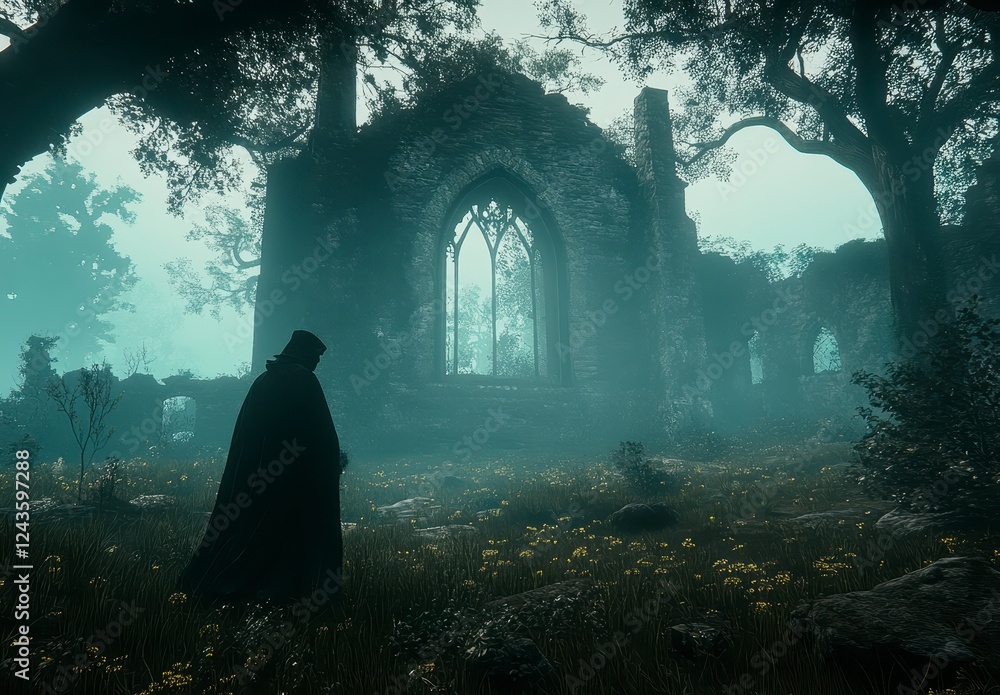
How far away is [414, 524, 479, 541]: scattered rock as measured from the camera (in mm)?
6125

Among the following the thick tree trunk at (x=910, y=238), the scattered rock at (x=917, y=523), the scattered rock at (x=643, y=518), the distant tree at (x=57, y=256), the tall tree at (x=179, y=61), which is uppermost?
the distant tree at (x=57, y=256)

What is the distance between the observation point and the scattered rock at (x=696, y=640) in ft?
9.12

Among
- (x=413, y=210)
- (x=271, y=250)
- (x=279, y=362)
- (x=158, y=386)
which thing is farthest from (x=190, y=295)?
(x=279, y=362)

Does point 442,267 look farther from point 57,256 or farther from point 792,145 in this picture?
point 57,256

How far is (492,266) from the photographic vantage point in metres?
14.7

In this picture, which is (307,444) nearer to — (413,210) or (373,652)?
(373,652)

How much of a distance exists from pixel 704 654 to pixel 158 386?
723 inches

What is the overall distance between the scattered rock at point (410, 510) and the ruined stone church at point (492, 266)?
4.48 m

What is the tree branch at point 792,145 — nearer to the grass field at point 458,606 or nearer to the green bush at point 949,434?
the green bush at point 949,434

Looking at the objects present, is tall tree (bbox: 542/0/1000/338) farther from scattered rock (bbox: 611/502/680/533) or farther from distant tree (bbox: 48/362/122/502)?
distant tree (bbox: 48/362/122/502)

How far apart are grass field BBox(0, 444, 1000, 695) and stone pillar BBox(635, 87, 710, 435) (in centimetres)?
737

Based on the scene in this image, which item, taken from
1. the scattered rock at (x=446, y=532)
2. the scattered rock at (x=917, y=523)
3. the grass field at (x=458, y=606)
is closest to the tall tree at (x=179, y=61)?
the grass field at (x=458, y=606)

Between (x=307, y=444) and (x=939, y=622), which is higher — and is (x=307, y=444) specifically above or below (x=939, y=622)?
above

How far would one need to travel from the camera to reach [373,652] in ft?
9.31
